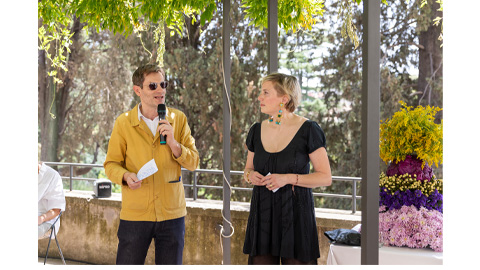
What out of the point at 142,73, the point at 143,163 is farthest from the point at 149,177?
the point at 142,73

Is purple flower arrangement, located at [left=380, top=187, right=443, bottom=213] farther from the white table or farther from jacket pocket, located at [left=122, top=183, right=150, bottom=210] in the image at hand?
jacket pocket, located at [left=122, top=183, right=150, bottom=210]

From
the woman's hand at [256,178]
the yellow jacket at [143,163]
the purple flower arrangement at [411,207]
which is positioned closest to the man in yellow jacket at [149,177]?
the yellow jacket at [143,163]

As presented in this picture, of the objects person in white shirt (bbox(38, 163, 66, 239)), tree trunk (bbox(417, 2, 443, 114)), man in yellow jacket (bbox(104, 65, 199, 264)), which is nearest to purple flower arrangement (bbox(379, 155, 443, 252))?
man in yellow jacket (bbox(104, 65, 199, 264))

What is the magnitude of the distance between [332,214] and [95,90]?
9.17 m

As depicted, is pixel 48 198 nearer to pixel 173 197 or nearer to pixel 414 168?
pixel 173 197

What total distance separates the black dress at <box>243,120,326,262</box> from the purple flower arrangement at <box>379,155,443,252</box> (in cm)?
67

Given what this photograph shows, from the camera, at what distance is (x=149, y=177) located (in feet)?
9.14

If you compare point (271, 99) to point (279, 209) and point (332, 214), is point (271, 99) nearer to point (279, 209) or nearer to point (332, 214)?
point (279, 209)

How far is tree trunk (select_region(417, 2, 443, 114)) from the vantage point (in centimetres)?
1036

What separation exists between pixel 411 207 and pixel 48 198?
9.03ft

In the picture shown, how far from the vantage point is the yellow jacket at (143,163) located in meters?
2.76

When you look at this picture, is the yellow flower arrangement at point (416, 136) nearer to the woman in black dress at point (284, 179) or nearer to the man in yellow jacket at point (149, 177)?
the woman in black dress at point (284, 179)

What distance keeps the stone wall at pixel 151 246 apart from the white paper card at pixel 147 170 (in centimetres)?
217
